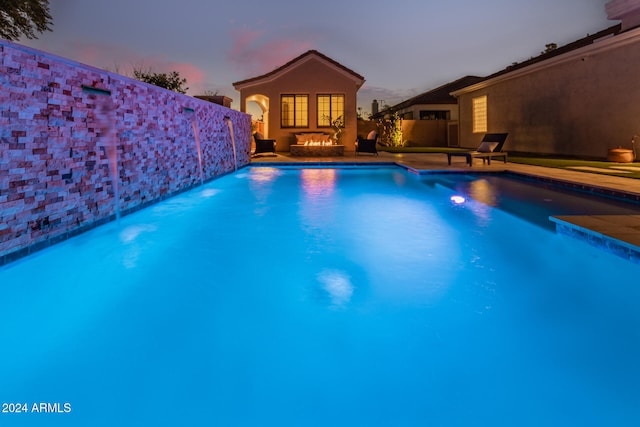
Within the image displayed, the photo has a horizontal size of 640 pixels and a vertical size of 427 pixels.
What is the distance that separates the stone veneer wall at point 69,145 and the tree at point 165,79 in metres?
14.5

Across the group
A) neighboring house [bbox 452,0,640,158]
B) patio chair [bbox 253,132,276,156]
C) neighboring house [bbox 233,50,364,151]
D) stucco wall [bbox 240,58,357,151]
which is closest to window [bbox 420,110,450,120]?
neighboring house [bbox 452,0,640,158]

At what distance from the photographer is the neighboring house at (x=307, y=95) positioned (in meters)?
21.2

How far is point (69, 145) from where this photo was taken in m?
4.93

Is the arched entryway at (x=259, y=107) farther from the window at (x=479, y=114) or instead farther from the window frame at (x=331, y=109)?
the window at (x=479, y=114)

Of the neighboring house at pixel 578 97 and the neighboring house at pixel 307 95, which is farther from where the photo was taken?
the neighboring house at pixel 307 95

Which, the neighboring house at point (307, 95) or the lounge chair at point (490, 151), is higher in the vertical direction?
the neighboring house at point (307, 95)

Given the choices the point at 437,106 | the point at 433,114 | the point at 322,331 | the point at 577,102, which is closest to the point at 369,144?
the point at 577,102

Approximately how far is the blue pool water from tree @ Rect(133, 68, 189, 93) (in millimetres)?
17814

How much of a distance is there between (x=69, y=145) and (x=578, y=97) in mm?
16313

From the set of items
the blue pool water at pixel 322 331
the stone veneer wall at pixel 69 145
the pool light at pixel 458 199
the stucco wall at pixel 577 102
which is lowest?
the blue pool water at pixel 322 331

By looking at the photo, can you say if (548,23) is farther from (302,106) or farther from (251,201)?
(251,201)

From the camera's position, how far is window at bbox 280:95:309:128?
21.6m

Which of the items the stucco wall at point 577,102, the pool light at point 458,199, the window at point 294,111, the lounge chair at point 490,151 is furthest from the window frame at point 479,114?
the pool light at point 458,199

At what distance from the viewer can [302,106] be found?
2166cm
